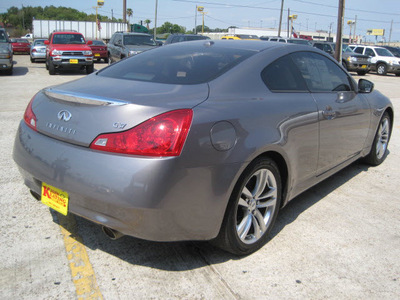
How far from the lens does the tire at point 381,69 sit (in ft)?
80.7

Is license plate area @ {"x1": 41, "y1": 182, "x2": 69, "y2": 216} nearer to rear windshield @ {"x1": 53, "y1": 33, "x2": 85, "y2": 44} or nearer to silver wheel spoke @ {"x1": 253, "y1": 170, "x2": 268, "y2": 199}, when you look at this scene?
silver wheel spoke @ {"x1": 253, "y1": 170, "x2": 268, "y2": 199}

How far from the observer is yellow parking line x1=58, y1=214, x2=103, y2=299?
239 cm

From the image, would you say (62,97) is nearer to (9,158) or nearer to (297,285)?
(297,285)

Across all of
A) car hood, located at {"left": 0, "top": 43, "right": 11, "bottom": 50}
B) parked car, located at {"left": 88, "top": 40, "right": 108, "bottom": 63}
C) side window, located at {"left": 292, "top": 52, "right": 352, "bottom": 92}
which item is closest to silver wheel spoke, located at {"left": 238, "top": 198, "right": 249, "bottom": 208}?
side window, located at {"left": 292, "top": 52, "right": 352, "bottom": 92}

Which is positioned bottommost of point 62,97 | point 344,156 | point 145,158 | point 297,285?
point 297,285

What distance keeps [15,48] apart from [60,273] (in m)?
34.8

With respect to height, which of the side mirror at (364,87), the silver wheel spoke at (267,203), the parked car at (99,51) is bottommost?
the silver wheel spoke at (267,203)

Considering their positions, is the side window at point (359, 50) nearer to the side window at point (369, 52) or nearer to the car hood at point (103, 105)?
the side window at point (369, 52)

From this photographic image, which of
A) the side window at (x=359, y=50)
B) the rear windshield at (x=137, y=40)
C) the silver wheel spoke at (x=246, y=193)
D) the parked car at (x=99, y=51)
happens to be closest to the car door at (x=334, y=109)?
the silver wheel spoke at (x=246, y=193)

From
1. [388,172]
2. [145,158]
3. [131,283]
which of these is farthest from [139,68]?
[388,172]

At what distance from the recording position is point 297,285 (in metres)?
2.56

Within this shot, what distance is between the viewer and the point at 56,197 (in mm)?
2605

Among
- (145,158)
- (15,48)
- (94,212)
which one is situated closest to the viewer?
(145,158)

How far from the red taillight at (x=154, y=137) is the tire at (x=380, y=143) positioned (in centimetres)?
357
